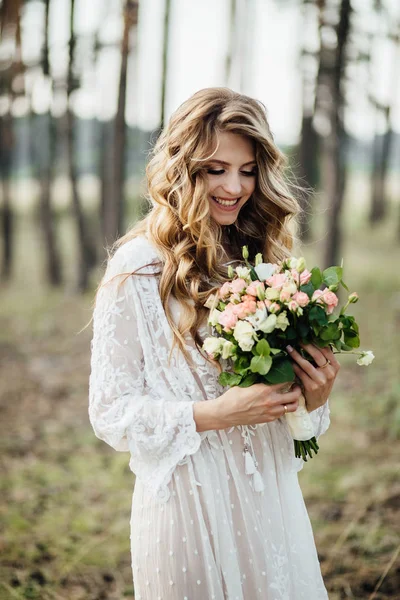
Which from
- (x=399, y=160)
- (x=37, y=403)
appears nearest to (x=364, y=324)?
(x=37, y=403)

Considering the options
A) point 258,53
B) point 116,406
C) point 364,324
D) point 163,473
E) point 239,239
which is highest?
point 258,53

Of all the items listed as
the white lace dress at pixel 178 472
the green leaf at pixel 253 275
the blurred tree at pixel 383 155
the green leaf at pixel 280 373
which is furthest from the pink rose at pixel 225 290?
the blurred tree at pixel 383 155

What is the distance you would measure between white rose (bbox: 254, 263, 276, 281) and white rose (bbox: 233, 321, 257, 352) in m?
0.26

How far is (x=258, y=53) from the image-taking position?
16.7 metres

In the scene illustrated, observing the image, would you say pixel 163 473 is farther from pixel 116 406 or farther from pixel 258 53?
pixel 258 53

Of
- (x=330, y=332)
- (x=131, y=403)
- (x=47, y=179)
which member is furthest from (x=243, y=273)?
(x=47, y=179)

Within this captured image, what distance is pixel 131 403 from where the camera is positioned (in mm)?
2145

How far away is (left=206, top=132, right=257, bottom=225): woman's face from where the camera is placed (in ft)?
7.75

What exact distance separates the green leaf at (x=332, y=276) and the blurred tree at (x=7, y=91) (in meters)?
9.98

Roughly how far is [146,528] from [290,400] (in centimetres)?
72

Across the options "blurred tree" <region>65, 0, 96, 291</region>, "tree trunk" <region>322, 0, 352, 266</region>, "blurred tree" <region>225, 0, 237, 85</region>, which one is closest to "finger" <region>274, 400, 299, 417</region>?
"tree trunk" <region>322, 0, 352, 266</region>

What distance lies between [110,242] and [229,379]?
38.3 ft

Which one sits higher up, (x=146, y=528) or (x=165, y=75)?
(x=165, y=75)

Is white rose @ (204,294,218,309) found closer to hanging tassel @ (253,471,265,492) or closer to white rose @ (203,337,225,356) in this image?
white rose @ (203,337,225,356)
